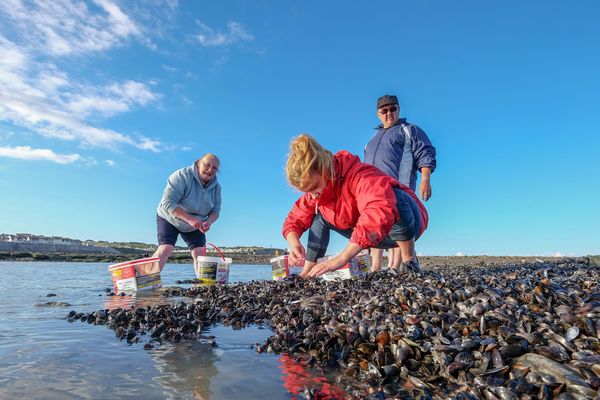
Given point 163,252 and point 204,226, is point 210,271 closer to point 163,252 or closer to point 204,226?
point 204,226

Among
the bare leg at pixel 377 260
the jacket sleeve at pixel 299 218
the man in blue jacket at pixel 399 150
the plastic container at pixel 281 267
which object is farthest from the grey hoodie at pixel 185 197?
the bare leg at pixel 377 260

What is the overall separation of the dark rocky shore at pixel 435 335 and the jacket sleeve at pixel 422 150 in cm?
380

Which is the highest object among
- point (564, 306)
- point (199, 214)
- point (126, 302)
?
point (199, 214)

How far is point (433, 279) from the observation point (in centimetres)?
486

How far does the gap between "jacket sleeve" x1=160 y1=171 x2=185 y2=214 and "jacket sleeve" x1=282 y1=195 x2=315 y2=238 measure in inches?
147

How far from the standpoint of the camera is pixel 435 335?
3.28 meters

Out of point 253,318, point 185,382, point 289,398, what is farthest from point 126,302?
point 289,398

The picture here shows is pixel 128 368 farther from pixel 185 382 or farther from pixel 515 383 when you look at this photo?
pixel 515 383

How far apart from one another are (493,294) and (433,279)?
3.47 ft

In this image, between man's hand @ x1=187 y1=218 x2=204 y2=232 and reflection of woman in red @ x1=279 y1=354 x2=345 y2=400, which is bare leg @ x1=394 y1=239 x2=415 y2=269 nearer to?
reflection of woman in red @ x1=279 y1=354 x2=345 y2=400

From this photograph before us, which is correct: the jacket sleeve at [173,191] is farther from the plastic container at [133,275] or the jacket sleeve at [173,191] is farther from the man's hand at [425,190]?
the man's hand at [425,190]

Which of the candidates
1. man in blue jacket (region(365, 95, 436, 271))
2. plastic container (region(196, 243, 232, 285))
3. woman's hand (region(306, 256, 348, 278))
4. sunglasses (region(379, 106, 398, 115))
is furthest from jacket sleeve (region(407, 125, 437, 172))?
plastic container (region(196, 243, 232, 285))

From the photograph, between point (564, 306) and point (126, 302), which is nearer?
point (564, 306)

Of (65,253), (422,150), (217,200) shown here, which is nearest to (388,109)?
(422,150)
